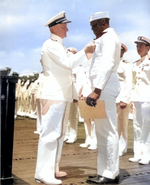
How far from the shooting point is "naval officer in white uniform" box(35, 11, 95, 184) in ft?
7.99

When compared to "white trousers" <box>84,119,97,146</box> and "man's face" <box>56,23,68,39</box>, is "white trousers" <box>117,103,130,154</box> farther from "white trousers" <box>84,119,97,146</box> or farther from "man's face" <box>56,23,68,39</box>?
"man's face" <box>56,23,68,39</box>

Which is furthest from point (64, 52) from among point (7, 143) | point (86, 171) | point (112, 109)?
point (86, 171)

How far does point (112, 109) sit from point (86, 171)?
67cm

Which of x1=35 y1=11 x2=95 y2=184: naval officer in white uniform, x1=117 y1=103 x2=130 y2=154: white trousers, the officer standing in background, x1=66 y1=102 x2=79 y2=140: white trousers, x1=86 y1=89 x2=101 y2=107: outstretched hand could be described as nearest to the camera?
x1=86 y1=89 x2=101 y2=107: outstretched hand

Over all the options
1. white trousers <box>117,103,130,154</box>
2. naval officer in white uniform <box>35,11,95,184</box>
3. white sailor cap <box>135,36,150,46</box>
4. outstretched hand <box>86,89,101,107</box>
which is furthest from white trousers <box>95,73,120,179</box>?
white trousers <box>117,103,130,154</box>

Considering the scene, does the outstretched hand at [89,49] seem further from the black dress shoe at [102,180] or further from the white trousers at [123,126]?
the white trousers at [123,126]

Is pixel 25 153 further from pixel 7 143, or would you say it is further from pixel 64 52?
pixel 64 52

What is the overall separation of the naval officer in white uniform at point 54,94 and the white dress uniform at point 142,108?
1.06 meters

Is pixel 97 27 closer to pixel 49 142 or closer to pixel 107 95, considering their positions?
pixel 107 95

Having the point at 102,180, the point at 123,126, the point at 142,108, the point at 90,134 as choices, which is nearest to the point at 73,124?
the point at 90,134

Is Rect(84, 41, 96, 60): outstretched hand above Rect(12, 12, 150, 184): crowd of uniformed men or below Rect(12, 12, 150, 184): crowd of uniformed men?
above

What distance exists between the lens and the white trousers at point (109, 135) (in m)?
2.49

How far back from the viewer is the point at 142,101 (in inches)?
132

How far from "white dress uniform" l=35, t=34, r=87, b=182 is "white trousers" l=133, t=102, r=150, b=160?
114 centimetres
